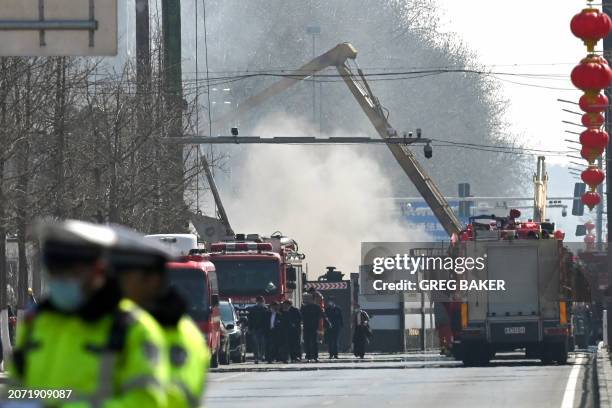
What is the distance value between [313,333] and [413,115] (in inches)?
2677

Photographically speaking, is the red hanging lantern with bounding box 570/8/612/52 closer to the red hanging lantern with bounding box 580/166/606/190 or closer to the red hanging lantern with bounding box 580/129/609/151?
the red hanging lantern with bounding box 580/129/609/151

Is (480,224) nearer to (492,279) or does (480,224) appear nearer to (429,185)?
(492,279)

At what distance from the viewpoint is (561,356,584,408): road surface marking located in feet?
70.5

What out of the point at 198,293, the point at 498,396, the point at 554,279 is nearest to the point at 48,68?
the point at 198,293

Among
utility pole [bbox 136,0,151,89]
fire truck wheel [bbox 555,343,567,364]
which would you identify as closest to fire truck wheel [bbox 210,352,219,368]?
fire truck wheel [bbox 555,343,567,364]

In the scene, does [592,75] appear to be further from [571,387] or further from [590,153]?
[571,387]

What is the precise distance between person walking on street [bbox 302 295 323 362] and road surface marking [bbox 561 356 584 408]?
230 inches

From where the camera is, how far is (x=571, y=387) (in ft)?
83.9

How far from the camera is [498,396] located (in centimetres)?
2298

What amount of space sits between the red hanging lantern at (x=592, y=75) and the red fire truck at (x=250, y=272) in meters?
21.6

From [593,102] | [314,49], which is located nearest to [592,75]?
[593,102]

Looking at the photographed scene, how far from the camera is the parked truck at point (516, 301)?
3425 cm

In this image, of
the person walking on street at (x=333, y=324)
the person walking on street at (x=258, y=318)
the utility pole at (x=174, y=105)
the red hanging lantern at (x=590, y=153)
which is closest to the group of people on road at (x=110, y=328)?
the red hanging lantern at (x=590, y=153)

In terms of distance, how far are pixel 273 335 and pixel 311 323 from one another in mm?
906
